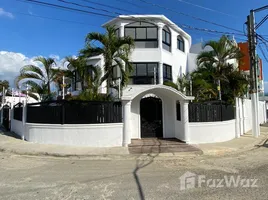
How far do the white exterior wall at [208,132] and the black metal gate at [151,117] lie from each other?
184 cm

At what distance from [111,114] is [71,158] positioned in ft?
9.11

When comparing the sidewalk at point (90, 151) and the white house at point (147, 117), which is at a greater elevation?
the white house at point (147, 117)

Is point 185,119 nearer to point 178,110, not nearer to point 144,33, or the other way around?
point 178,110

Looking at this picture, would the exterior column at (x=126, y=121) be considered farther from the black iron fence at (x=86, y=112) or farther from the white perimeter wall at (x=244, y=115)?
the white perimeter wall at (x=244, y=115)

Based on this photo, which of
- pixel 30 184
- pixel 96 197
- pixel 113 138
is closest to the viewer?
pixel 96 197

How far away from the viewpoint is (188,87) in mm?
12703

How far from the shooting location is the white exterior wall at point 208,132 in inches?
403

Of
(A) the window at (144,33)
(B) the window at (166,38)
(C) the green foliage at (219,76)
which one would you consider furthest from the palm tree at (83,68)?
(B) the window at (166,38)

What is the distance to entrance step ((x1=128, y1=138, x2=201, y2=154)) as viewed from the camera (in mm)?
8508

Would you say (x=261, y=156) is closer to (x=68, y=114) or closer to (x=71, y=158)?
(x=71, y=158)

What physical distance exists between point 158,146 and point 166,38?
34.3 feet

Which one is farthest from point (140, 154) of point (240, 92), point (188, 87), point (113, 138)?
point (240, 92)

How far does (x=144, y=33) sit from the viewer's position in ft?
51.6

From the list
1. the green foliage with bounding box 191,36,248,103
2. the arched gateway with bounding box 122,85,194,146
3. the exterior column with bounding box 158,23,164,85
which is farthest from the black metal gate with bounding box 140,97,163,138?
the exterior column with bounding box 158,23,164,85
